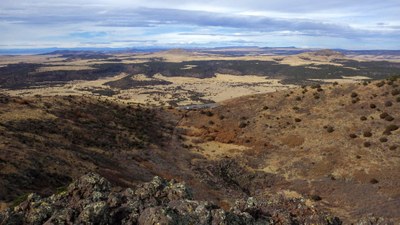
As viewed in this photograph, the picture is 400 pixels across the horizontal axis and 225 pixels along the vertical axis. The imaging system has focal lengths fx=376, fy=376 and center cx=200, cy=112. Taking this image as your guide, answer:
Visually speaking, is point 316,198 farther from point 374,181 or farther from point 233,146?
point 233,146

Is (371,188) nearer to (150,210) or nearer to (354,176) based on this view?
(354,176)

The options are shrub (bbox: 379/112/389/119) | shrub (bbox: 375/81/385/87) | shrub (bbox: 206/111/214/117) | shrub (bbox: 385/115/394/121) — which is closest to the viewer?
shrub (bbox: 385/115/394/121)

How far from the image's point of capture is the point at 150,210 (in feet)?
44.4

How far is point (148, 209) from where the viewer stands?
13.8 m

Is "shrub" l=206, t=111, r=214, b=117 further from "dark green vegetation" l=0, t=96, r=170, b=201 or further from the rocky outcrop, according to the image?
the rocky outcrop

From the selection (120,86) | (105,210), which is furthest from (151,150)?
(120,86)

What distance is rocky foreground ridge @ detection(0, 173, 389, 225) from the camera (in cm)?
1366

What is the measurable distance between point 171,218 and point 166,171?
31094mm

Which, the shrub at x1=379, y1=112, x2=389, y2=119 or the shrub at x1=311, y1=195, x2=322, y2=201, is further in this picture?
the shrub at x1=379, y1=112, x2=389, y2=119

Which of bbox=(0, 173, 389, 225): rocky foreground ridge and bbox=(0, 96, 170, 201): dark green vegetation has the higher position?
bbox=(0, 173, 389, 225): rocky foreground ridge

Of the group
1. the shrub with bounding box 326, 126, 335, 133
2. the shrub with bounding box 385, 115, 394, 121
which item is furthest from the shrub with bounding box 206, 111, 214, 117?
the shrub with bounding box 385, 115, 394, 121

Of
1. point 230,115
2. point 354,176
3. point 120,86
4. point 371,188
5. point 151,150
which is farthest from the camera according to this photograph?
point 120,86

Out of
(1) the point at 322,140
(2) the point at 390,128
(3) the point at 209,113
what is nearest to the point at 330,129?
(1) the point at 322,140

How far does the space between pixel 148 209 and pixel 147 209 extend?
6 centimetres
